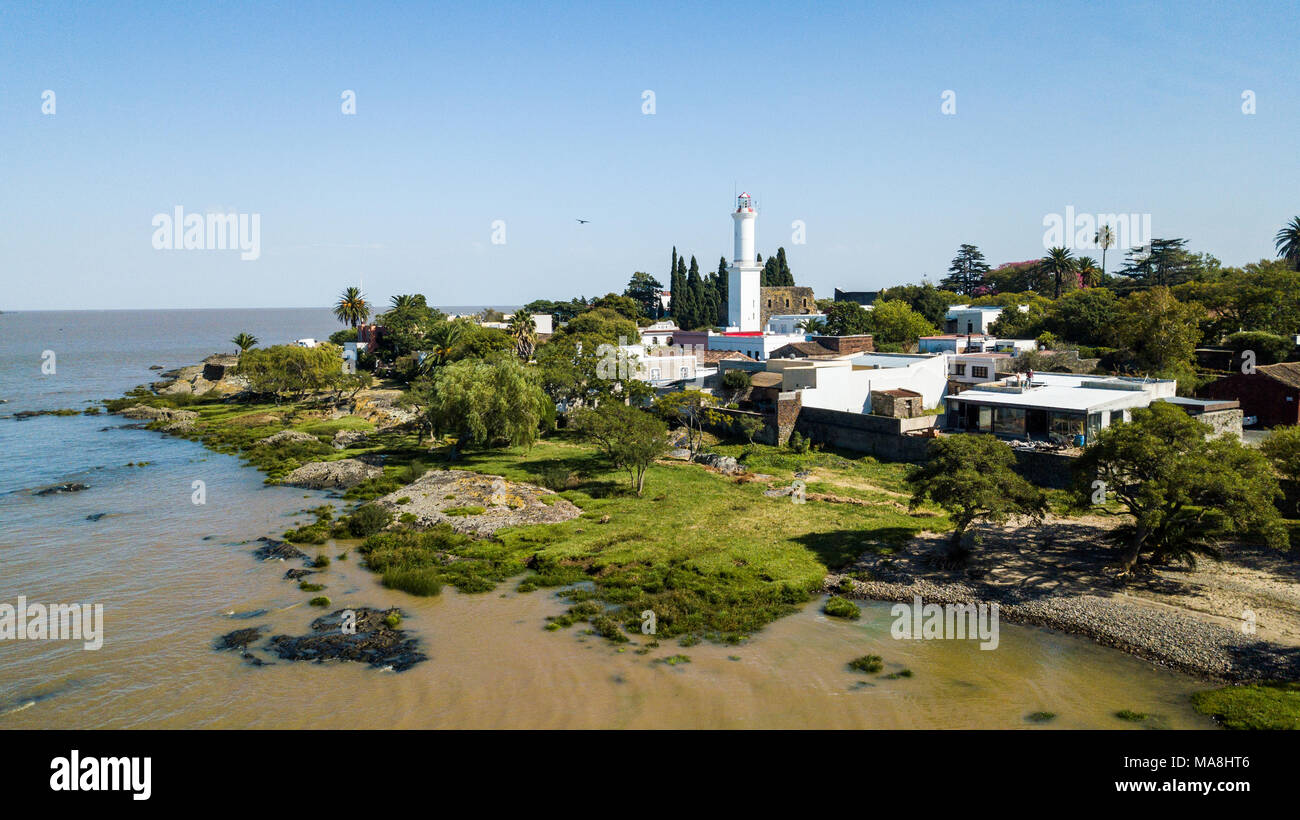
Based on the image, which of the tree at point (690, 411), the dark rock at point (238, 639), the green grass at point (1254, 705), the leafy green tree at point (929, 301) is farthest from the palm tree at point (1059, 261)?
the dark rock at point (238, 639)

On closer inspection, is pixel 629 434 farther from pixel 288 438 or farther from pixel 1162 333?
pixel 1162 333

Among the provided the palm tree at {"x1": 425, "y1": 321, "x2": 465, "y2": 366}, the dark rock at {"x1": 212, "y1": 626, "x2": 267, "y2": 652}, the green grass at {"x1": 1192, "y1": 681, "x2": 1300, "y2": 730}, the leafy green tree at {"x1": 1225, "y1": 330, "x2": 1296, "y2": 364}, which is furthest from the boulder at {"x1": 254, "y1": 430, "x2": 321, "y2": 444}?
the leafy green tree at {"x1": 1225, "y1": 330, "x2": 1296, "y2": 364}

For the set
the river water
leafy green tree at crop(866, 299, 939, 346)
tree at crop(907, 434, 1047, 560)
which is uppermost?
leafy green tree at crop(866, 299, 939, 346)

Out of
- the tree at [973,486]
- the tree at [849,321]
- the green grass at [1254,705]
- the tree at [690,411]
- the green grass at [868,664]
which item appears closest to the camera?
the green grass at [1254,705]

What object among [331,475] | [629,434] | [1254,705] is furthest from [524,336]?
[1254,705]

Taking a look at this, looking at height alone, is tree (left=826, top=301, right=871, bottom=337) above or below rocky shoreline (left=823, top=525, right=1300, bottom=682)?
above

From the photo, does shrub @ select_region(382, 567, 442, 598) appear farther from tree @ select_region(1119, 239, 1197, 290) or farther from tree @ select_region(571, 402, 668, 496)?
tree @ select_region(1119, 239, 1197, 290)

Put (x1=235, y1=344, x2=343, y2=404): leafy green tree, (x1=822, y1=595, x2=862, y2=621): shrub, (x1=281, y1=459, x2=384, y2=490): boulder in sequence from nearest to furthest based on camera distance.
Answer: (x1=822, y1=595, x2=862, y2=621): shrub < (x1=281, y1=459, x2=384, y2=490): boulder < (x1=235, y1=344, x2=343, y2=404): leafy green tree

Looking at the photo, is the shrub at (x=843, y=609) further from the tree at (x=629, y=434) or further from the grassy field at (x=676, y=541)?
the tree at (x=629, y=434)
